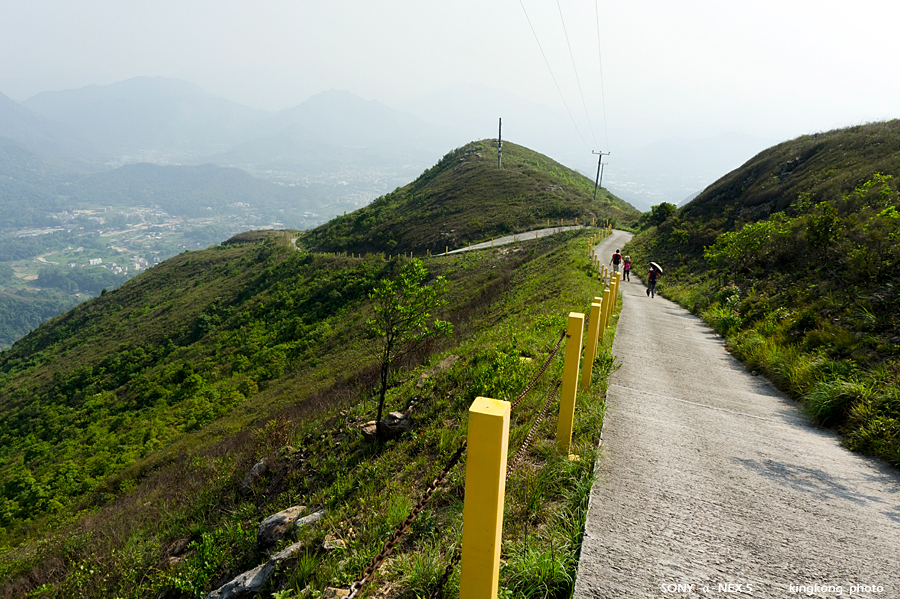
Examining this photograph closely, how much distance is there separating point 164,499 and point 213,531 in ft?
10.7

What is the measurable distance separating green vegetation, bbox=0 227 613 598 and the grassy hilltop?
0.11 feet

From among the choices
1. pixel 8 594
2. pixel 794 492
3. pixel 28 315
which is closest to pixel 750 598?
pixel 794 492

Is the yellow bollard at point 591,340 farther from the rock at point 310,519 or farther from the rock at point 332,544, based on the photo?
the rock at point 310,519

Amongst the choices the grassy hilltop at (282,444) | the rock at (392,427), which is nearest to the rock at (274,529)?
the grassy hilltop at (282,444)

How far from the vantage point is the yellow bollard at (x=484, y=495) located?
1708mm

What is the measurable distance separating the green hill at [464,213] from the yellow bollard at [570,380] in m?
40.6

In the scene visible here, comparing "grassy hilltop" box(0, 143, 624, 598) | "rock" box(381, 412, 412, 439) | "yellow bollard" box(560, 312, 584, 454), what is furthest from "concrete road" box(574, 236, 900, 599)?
"rock" box(381, 412, 412, 439)

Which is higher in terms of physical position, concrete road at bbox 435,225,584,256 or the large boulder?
concrete road at bbox 435,225,584,256

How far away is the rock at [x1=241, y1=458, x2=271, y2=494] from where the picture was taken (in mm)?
6738

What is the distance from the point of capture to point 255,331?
2936 cm

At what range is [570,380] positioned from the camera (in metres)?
3.96

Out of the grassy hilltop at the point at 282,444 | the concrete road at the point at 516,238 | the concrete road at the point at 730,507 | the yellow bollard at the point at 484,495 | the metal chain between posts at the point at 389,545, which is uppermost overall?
the concrete road at the point at 516,238

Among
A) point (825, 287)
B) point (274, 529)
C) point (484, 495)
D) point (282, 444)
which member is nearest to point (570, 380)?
point (484, 495)

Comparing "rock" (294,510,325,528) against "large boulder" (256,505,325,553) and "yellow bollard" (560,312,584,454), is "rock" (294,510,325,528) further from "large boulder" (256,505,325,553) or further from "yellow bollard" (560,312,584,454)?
"yellow bollard" (560,312,584,454)
